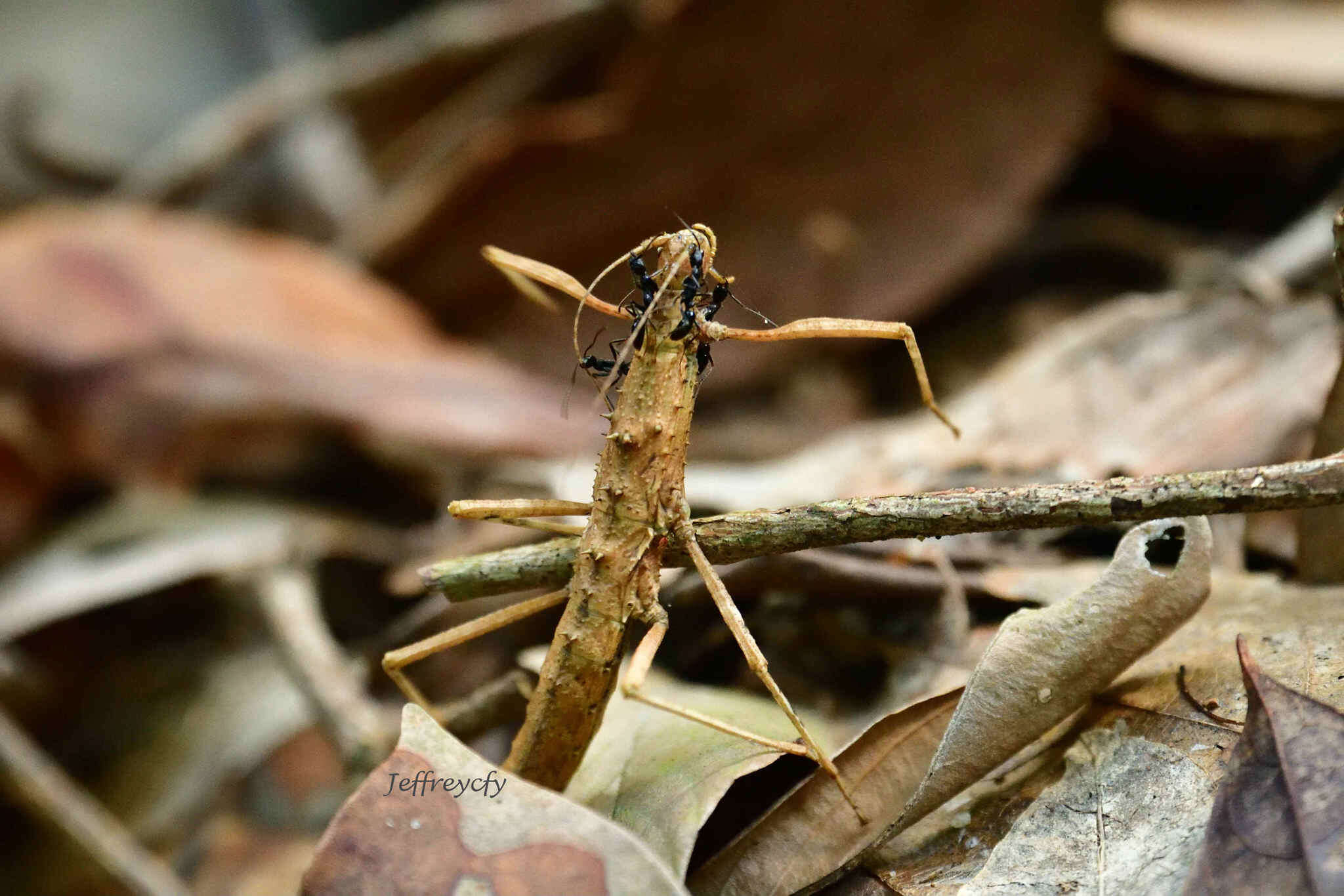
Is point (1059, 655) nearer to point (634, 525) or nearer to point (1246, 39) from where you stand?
point (634, 525)

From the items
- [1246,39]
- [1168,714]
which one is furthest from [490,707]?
[1246,39]

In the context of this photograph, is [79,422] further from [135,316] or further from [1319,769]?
[1319,769]

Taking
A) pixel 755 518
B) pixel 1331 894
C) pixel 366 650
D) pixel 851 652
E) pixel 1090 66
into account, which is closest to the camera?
pixel 1331 894

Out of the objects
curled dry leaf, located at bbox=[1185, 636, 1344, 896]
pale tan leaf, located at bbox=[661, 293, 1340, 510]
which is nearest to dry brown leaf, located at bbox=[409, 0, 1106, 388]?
pale tan leaf, located at bbox=[661, 293, 1340, 510]

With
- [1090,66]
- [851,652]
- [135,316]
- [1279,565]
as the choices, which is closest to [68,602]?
[135,316]

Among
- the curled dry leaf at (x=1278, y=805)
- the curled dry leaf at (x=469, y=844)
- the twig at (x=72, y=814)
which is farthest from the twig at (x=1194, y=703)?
the twig at (x=72, y=814)
